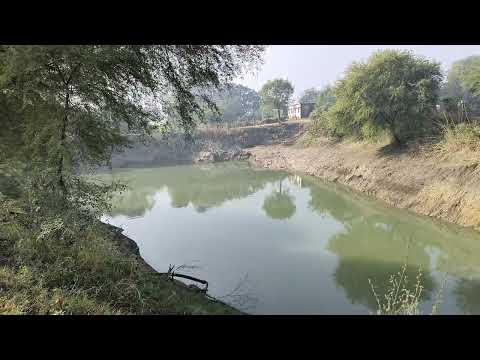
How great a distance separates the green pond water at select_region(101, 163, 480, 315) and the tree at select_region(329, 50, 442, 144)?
493cm

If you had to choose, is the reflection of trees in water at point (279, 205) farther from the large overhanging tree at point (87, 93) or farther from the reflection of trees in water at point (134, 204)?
the large overhanging tree at point (87, 93)

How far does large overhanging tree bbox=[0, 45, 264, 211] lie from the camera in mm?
5750

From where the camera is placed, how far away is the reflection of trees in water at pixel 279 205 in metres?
15.9

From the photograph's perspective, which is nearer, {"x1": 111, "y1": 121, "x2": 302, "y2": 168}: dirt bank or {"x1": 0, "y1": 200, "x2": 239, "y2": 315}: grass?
{"x1": 0, "y1": 200, "x2": 239, "y2": 315}: grass

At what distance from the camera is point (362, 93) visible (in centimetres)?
2022

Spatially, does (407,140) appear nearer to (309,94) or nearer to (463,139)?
(463,139)

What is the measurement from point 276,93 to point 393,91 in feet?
112

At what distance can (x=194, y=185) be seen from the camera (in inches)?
1035

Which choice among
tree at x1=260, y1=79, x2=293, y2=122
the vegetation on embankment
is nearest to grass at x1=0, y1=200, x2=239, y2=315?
the vegetation on embankment

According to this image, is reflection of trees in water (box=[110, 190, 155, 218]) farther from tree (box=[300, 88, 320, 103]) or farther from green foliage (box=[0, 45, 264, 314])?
tree (box=[300, 88, 320, 103])

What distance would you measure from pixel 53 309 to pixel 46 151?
12.4 ft

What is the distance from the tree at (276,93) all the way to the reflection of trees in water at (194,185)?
1814cm
